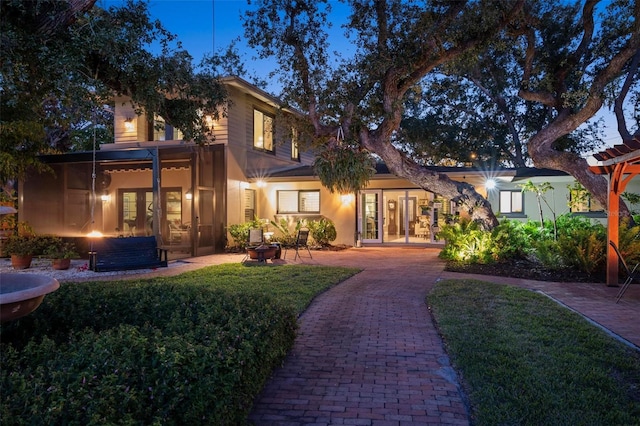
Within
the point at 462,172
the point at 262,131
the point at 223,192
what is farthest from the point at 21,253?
the point at 462,172

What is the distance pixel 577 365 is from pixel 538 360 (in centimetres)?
33

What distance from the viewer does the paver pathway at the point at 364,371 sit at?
3.37m

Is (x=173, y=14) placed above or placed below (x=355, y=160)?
above

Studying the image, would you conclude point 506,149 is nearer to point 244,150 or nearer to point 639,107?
point 639,107

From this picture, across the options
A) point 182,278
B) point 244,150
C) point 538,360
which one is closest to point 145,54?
point 182,278

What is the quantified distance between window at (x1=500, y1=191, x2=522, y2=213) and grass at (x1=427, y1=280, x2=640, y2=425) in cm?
1360

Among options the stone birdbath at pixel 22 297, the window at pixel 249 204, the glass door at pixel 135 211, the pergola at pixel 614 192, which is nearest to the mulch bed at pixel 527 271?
the pergola at pixel 614 192

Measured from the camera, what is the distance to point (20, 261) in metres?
11.9

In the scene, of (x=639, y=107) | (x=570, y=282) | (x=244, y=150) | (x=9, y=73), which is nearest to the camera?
(x=9, y=73)

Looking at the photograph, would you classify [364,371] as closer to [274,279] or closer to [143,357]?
[143,357]

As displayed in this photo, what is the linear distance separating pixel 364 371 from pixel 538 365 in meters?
1.62

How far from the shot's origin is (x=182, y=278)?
9.52 meters

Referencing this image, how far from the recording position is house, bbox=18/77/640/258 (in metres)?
15.0

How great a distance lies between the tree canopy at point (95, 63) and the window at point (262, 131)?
894 cm
